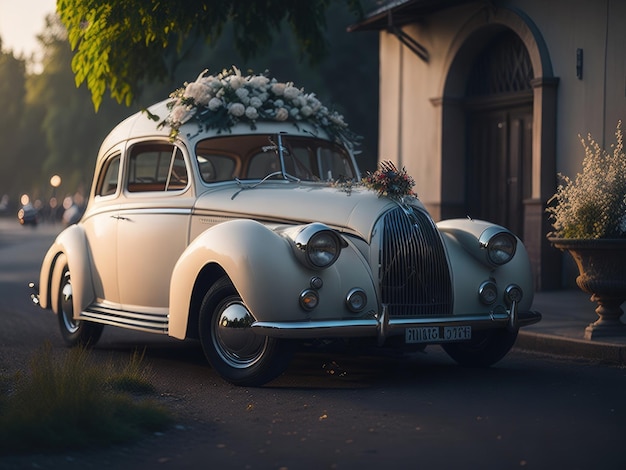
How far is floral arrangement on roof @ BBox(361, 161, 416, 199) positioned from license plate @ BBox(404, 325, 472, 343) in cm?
101

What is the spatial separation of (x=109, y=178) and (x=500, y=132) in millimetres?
8418

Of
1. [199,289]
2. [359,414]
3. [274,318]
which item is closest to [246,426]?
[359,414]

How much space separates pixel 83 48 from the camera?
14.4 m

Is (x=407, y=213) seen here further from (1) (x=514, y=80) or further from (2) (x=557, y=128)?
(1) (x=514, y=80)

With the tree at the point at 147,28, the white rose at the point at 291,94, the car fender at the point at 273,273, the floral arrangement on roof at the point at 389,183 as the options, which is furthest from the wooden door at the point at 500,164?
the car fender at the point at 273,273

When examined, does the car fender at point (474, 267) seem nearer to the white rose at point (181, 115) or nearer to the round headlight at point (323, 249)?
the round headlight at point (323, 249)

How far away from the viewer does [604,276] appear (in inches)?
397

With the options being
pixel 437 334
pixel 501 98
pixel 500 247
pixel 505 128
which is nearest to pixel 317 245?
pixel 437 334

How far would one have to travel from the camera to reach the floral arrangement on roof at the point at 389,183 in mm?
8109

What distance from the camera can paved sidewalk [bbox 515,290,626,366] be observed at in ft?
30.9

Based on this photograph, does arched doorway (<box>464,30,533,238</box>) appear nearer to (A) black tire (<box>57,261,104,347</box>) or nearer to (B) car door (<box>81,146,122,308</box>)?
(B) car door (<box>81,146,122,308</box>)

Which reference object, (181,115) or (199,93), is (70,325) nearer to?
(181,115)

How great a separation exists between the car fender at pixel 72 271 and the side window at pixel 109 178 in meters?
0.43

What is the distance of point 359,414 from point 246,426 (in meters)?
0.73
